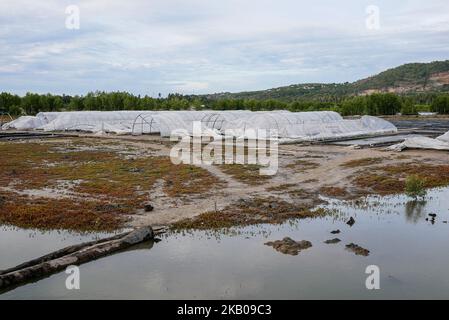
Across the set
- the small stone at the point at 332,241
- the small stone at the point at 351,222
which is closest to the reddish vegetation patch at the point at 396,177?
the small stone at the point at 351,222

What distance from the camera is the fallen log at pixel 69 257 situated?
39.7ft

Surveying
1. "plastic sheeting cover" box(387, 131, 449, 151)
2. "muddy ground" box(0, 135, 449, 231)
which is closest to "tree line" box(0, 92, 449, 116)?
"plastic sheeting cover" box(387, 131, 449, 151)

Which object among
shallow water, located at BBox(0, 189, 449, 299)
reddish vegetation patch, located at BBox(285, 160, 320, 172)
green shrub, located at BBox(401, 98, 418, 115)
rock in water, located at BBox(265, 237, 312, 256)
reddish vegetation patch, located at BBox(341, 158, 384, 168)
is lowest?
shallow water, located at BBox(0, 189, 449, 299)

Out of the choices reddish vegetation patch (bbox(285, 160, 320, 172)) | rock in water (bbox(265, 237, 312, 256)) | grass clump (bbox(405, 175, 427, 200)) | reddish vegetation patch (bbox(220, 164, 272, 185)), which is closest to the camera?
rock in water (bbox(265, 237, 312, 256))

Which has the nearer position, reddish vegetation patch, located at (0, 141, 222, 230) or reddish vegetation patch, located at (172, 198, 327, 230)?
A: reddish vegetation patch, located at (172, 198, 327, 230)

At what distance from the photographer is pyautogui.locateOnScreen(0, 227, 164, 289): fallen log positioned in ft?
39.7

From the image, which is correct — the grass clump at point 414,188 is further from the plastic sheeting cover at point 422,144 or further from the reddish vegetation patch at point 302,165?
the plastic sheeting cover at point 422,144

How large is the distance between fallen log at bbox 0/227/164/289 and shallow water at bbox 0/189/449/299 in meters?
0.25

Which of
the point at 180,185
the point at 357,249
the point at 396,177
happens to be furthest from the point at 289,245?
the point at 396,177

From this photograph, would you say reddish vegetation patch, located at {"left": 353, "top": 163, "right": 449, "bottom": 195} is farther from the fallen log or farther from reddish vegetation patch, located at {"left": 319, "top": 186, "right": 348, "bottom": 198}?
the fallen log

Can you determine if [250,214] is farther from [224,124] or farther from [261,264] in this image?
[224,124]

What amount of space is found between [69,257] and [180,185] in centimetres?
1084

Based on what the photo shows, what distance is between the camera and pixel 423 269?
42.6 feet
